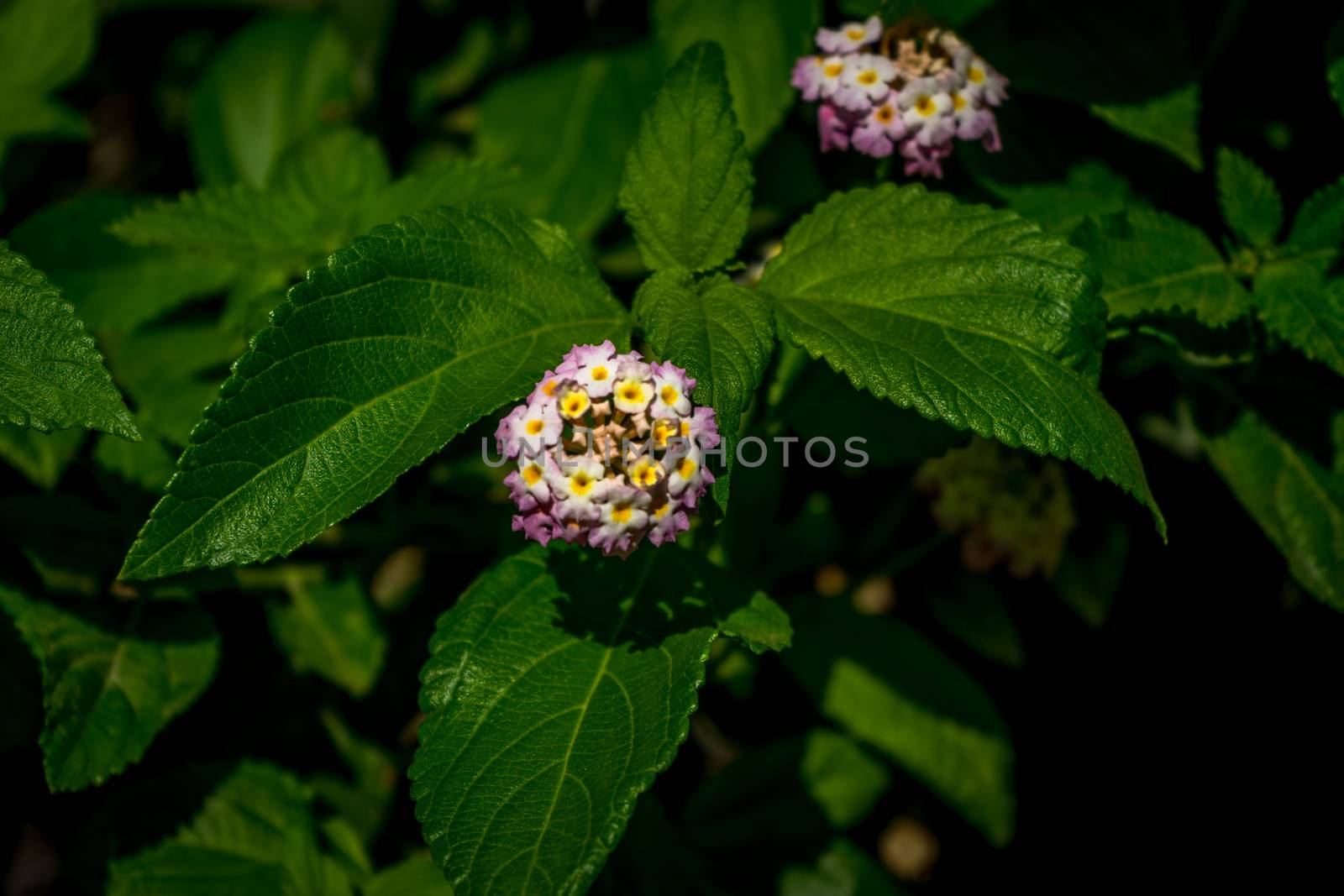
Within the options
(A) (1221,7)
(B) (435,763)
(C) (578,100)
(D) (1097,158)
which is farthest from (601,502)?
(A) (1221,7)

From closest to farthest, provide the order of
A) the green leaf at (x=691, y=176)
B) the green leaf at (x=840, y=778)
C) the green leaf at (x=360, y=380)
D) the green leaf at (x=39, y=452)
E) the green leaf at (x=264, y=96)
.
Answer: the green leaf at (x=360, y=380) → the green leaf at (x=691, y=176) → the green leaf at (x=39, y=452) → the green leaf at (x=840, y=778) → the green leaf at (x=264, y=96)

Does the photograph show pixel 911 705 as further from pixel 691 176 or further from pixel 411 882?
pixel 691 176

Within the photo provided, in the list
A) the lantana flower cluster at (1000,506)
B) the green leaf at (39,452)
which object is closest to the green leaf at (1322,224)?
the lantana flower cluster at (1000,506)

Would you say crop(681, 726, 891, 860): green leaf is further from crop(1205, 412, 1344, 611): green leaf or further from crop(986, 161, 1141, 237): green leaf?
crop(986, 161, 1141, 237): green leaf

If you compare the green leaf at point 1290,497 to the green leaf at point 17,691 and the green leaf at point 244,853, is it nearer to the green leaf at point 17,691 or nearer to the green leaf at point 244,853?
the green leaf at point 244,853

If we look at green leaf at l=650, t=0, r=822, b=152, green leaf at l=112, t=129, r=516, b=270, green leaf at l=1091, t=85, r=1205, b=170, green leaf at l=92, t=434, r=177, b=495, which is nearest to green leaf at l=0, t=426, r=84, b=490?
green leaf at l=92, t=434, r=177, b=495
